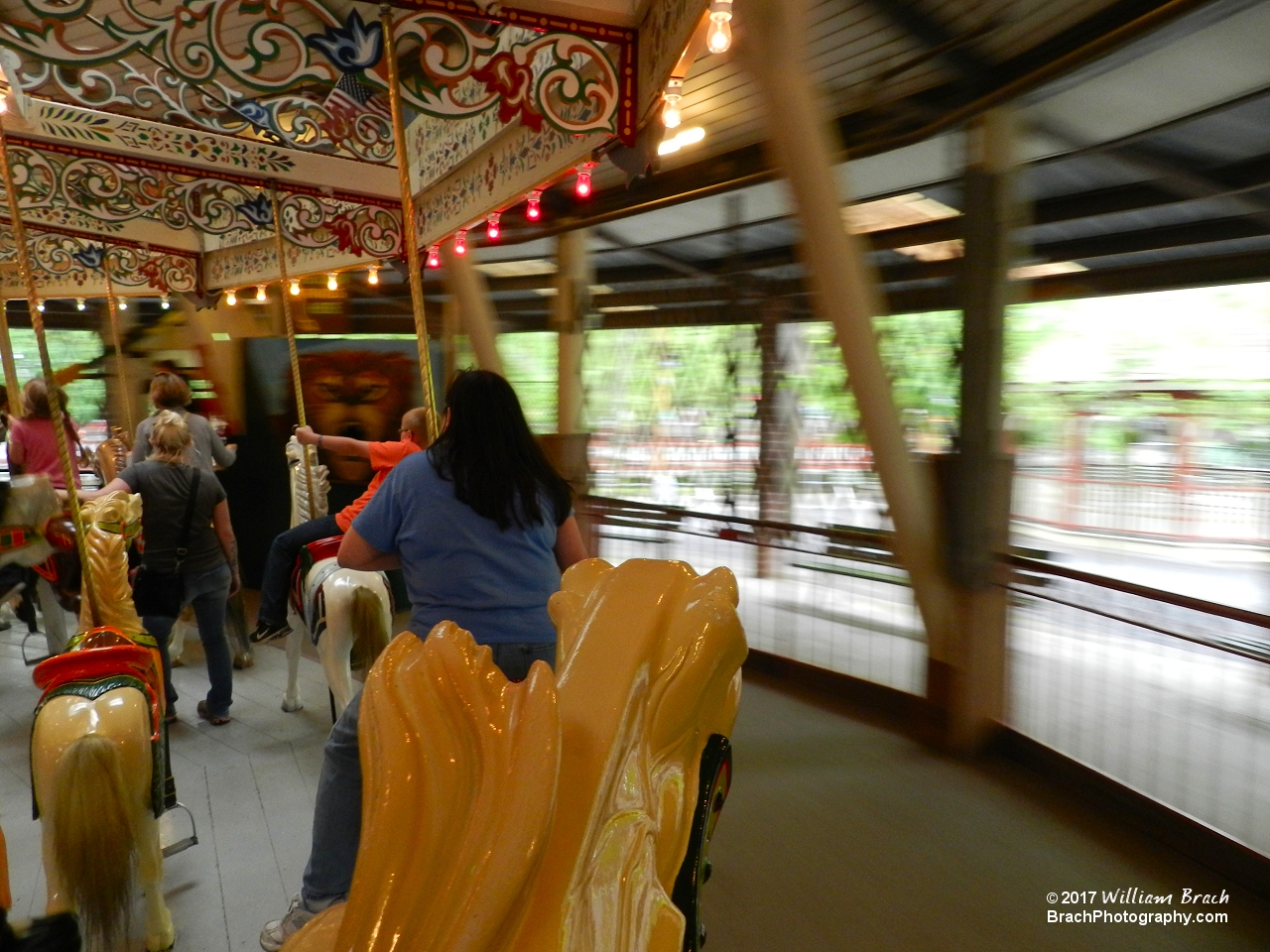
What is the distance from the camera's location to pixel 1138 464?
3.30 metres

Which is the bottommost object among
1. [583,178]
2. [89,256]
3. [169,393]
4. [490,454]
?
[490,454]

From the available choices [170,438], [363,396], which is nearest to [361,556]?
[170,438]

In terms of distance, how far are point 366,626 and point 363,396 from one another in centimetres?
307

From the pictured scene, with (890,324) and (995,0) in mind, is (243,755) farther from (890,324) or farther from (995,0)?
(995,0)

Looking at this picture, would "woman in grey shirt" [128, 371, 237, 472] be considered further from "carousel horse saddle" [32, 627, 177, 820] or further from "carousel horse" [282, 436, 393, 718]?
"carousel horse saddle" [32, 627, 177, 820]

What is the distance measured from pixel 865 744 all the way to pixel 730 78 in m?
2.94

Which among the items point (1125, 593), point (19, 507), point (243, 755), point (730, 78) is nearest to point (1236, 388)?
point (1125, 593)

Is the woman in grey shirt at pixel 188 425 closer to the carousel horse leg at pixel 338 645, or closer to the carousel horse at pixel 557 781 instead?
the carousel horse leg at pixel 338 645

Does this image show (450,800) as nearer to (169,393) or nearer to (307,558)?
(307,558)

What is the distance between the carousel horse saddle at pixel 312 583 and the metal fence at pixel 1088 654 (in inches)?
88.2

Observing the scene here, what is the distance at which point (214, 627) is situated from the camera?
3.56 metres

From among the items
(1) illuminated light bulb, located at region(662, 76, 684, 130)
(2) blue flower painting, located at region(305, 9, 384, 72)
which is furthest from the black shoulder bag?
(1) illuminated light bulb, located at region(662, 76, 684, 130)

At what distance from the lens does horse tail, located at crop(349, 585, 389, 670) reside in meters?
3.11

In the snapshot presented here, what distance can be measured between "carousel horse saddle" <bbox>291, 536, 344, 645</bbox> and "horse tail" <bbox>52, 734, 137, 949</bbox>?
1.33 meters
